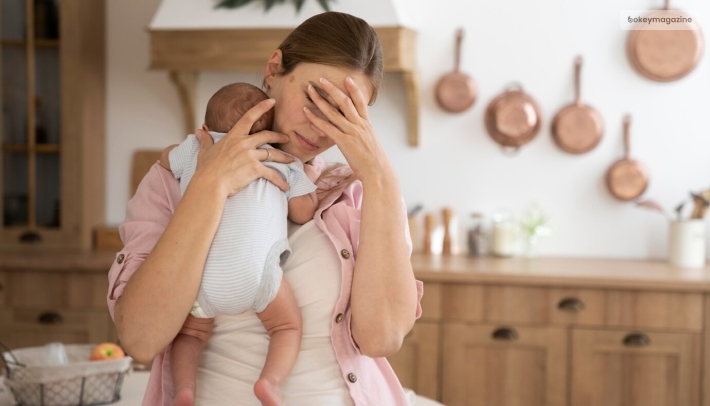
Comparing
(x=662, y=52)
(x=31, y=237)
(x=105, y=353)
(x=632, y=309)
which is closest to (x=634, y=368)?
(x=632, y=309)

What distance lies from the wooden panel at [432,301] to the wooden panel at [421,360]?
0.10ft

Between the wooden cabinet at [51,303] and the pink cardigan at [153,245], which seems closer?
the pink cardigan at [153,245]

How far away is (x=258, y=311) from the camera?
1.25m

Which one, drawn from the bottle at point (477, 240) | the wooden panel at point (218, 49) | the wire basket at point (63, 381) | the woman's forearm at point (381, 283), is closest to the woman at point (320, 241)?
the woman's forearm at point (381, 283)

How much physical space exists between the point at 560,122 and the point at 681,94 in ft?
1.71

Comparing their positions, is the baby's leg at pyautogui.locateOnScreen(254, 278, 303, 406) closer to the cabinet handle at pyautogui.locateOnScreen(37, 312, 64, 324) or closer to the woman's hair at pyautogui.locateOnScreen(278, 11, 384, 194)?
the woman's hair at pyautogui.locateOnScreen(278, 11, 384, 194)

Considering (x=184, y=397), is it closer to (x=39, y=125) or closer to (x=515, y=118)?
(x=515, y=118)

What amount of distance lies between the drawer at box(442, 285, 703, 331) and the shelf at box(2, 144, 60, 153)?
71.3 inches

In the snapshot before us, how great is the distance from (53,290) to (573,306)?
203 centimetres

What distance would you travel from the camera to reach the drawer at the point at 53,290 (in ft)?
10.6

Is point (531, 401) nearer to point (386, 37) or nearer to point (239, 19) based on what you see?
point (386, 37)

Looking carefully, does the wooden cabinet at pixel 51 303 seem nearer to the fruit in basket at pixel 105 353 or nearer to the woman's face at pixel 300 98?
the fruit in basket at pixel 105 353

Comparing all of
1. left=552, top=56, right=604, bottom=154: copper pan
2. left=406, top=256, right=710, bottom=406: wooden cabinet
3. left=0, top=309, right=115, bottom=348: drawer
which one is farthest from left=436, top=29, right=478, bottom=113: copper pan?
left=0, top=309, right=115, bottom=348: drawer

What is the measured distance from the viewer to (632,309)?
115 inches
